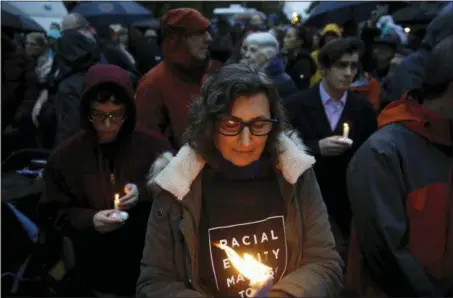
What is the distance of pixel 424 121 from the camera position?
98.8 inches

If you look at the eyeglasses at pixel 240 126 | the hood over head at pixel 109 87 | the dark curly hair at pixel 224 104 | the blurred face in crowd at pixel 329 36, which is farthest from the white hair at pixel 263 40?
the eyeglasses at pixel 240 126

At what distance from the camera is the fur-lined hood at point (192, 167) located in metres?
1.96

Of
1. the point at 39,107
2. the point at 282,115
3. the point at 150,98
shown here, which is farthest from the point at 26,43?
the point at 282,115

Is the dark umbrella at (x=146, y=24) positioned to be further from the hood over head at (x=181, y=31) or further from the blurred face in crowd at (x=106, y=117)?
the blurred face in crowd at (x=106, y=117)

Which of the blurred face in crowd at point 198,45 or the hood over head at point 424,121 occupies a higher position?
the blurred face in crowd at point 198,45

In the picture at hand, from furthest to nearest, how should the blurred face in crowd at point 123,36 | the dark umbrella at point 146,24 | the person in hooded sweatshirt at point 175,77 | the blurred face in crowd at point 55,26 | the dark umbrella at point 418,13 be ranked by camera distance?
the dark umbrella at point 146,24 → the blurred face in crowd at point 55,26 → the blurred face in crowd at point 123,36 → the dark umbrella at point 418,13 → the person in hooded sweatshirt at point 175,77

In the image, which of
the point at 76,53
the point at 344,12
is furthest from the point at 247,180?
the point at 344,12

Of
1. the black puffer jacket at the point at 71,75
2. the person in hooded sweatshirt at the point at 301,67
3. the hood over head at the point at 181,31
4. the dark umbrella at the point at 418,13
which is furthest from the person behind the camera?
the dark umbrella at the point at 418,13

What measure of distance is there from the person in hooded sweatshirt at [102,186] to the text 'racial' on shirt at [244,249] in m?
0.89

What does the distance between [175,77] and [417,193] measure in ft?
7.24

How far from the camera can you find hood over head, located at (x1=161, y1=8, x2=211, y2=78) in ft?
14.0

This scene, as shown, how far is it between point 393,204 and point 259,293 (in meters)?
1.27

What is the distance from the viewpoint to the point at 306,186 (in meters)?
2.04

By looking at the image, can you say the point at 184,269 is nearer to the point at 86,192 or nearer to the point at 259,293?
the point at 259,293
